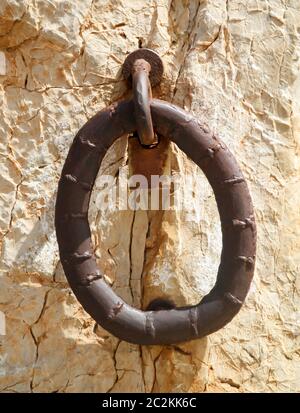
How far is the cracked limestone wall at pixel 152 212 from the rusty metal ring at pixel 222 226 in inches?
5.6

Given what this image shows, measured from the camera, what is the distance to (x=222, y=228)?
1289 mm

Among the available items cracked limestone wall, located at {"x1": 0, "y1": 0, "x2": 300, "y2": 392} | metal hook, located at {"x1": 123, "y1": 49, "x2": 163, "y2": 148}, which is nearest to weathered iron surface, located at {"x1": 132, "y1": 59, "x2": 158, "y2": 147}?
metal hook, located at {"x1": 123, "y1": 49, "x2": 163, "y2": 148}

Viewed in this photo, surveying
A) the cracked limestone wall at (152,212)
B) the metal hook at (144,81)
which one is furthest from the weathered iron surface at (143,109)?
the cracked limestone wall at (152,212)

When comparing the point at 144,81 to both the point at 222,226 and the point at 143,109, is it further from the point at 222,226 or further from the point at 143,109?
the point at 222,226

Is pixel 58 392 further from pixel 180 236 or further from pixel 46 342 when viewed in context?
pixel 180 236

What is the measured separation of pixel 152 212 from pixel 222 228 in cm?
24

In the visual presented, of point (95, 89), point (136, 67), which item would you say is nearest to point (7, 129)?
point (95, 89)

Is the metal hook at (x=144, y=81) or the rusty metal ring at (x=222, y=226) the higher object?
the metal hook at (x=144, y=81)

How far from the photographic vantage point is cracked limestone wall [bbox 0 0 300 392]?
1.43 metres

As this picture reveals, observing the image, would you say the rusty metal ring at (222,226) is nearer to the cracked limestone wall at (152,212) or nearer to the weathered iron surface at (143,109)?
the weathered iron surface at (143,109)

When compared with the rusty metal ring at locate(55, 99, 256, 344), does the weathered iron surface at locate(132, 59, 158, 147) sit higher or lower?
higher

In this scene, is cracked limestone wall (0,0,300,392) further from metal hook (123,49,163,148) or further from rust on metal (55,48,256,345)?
rust on metal (55,48,256,345)

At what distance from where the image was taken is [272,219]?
4.82 feet

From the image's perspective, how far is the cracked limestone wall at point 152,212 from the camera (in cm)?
143
